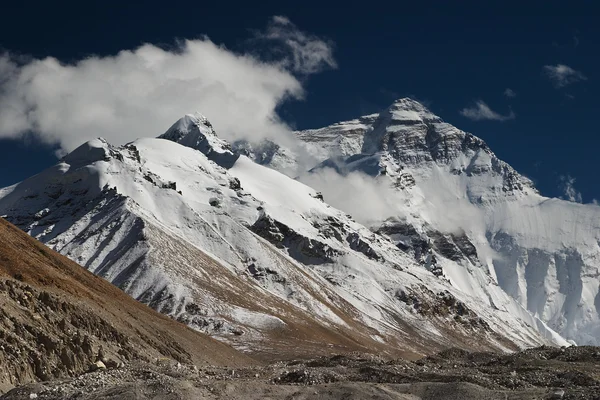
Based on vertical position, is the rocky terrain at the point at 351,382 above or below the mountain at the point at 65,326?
above

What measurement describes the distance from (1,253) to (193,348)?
26.0 m

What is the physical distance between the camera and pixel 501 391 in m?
50.9

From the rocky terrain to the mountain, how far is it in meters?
8.64

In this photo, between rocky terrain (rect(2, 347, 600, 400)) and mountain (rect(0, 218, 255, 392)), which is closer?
rocky terrain (rect(2, 347, 600, 400))

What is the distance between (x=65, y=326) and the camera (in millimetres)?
65562

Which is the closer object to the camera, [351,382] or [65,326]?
[351,382]

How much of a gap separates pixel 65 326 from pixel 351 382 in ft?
86.7

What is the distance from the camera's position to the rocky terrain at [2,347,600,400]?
45312 mm

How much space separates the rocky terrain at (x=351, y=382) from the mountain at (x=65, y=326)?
8.64 m

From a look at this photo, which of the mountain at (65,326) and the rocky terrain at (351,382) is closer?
the rocky terrain at (351,382)

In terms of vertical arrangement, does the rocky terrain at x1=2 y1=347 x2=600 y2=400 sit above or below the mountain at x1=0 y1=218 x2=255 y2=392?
above

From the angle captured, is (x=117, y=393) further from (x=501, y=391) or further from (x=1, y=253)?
(x=1, y=253)

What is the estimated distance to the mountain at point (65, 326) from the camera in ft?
190

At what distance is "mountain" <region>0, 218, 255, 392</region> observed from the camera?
58000 millimetres
